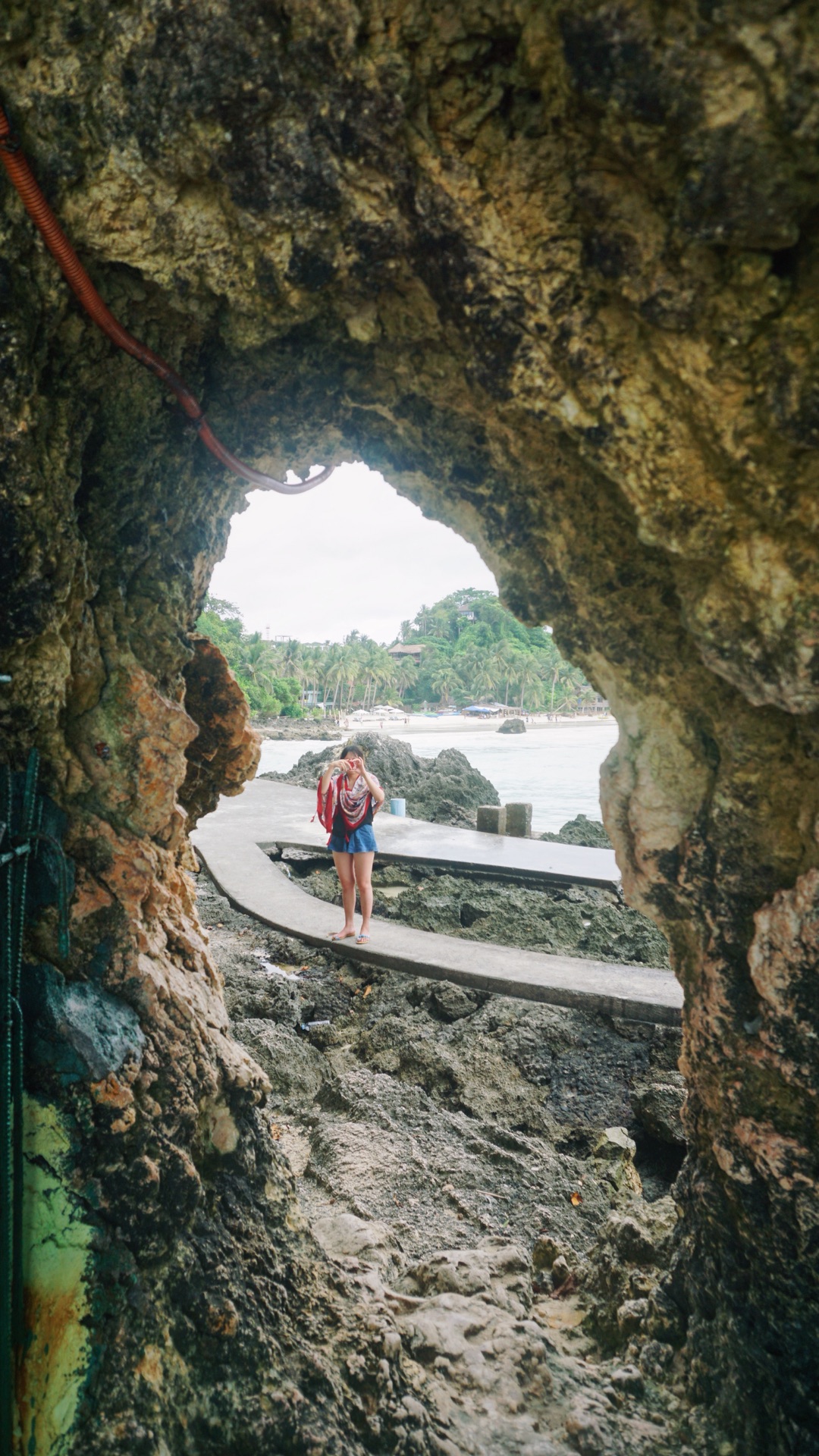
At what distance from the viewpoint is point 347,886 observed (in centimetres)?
675

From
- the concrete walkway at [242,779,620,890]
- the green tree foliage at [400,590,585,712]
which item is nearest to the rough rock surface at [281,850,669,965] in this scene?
the concrete walkway at [242,779,620,890]

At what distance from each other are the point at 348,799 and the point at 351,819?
185 millimetres

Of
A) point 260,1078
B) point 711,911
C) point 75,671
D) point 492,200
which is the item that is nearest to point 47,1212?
point 260,1078

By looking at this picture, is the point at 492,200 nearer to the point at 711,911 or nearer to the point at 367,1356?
the point at 711,911

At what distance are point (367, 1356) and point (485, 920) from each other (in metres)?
4.78

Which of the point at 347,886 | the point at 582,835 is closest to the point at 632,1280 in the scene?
the point at 347,886

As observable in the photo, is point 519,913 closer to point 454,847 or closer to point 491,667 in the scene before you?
point 454,847

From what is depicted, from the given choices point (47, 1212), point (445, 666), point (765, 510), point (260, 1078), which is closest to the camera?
point (765, 510)

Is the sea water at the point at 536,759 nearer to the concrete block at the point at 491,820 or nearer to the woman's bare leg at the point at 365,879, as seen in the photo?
the concrete block at the point at 491,820

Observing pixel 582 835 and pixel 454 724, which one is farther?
pixel 454 724

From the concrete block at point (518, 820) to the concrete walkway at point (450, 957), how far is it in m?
0.91

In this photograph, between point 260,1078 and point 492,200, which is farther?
point 260,1078

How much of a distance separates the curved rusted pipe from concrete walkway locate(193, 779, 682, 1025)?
4.27 metres

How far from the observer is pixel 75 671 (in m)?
2.50
